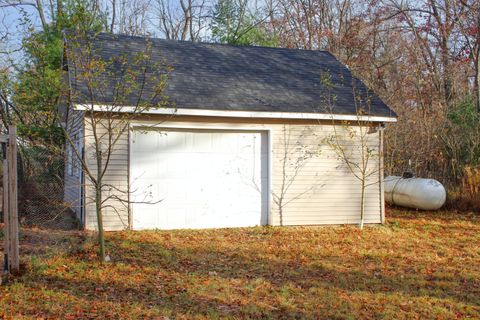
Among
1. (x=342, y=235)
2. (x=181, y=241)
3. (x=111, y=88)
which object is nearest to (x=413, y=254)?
(x=342, y=235)

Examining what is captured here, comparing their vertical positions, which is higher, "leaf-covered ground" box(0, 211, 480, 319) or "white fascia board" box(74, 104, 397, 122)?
"white fascia board" box(74, 104, 397, 122)

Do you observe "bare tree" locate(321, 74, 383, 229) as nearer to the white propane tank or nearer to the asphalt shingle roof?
the asphalt shingle roof

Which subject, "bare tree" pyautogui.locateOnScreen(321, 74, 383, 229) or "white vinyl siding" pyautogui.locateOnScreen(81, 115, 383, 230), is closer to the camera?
"white vinyl siding" pyautogui.locateOnScreen(81, 115, 383, 230)

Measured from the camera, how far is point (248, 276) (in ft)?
21.7

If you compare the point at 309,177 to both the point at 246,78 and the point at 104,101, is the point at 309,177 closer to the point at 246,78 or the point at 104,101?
the point at 246,78

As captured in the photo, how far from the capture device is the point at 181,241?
878 centimetres

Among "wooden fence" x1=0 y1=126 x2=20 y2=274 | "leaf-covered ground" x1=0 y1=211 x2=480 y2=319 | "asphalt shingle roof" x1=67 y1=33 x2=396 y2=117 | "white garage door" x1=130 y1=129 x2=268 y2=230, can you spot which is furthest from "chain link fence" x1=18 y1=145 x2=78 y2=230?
"wooden fence" x1=0 y1=126 x2=20 y2=274

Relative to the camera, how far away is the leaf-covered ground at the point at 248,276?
5246 millimetres

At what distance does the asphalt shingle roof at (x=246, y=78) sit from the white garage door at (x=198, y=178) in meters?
A: 0.71

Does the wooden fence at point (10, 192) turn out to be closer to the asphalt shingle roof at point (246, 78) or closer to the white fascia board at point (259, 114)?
the white fascia board at point (259, 114)

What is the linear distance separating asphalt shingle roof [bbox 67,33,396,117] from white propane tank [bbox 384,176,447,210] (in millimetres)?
3161

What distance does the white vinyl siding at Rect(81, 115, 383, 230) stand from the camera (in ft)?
34.7

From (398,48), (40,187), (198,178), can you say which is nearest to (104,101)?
(198,178)

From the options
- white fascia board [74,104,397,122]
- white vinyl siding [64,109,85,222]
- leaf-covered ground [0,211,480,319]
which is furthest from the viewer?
white vinyl siding [64,109,85,222]
